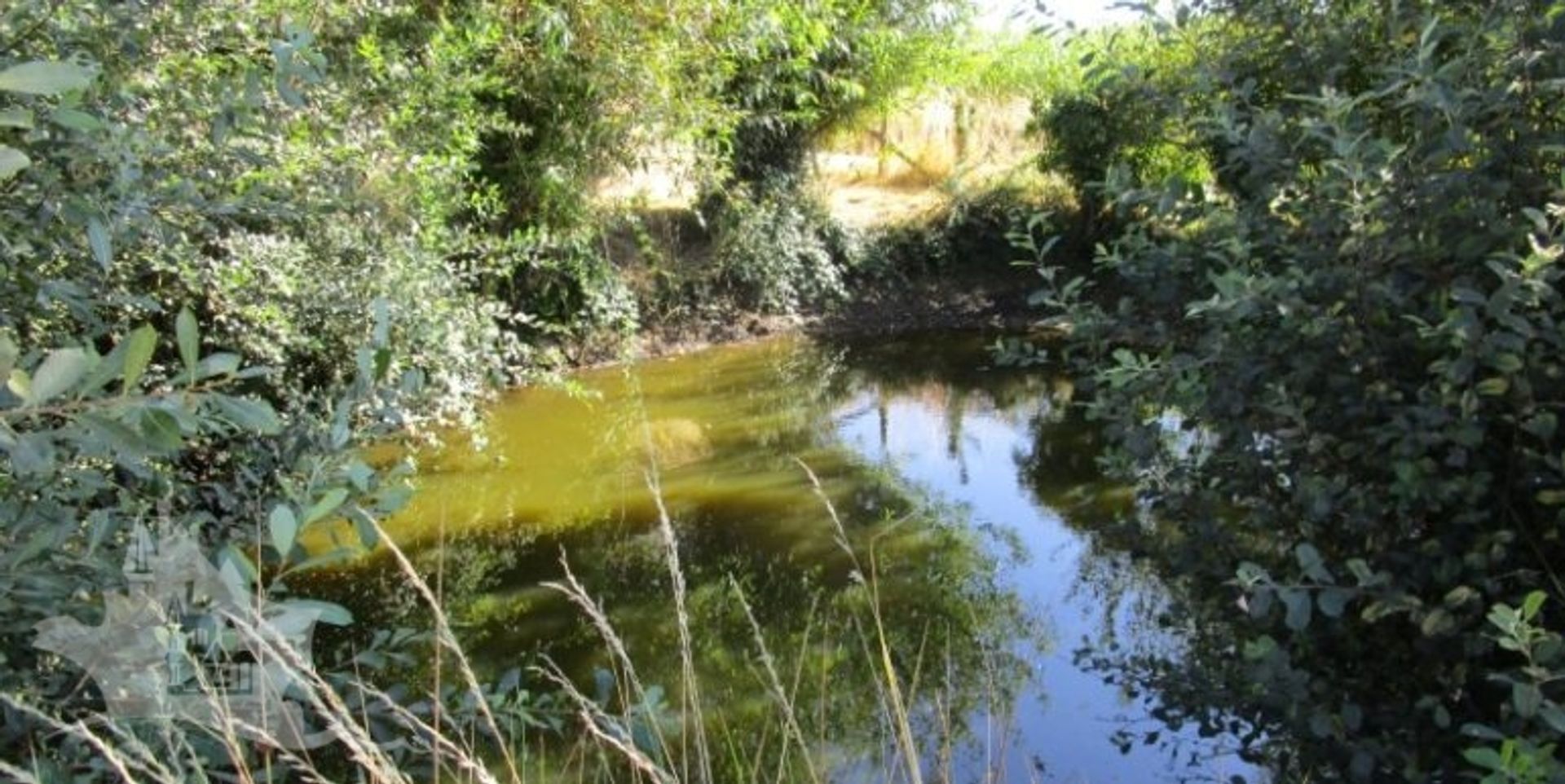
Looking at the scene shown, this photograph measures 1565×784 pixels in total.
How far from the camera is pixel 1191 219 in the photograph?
2303 mm

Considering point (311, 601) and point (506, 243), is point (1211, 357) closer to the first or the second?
point (311, 601)

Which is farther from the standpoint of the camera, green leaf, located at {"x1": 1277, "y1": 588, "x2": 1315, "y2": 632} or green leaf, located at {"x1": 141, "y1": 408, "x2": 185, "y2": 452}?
green leaf, located at {"x1": 1277, "y1": 588, "x2": 1315, "y2": 632}

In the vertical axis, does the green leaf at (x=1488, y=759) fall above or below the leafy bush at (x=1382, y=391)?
below

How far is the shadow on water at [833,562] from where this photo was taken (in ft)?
12.4

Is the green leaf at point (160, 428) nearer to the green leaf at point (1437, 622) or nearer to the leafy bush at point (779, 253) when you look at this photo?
the green leaf at point (1437, 622)

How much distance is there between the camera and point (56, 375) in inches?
42.1

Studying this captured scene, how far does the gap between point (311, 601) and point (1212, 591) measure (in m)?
1.67

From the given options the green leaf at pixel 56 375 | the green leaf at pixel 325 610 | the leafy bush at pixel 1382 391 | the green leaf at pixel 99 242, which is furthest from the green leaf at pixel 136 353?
the leafy bush at pixel 1382 391

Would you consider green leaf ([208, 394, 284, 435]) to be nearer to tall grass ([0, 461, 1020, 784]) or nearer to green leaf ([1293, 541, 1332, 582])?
tall grass ([0, 461, 1020, 784])

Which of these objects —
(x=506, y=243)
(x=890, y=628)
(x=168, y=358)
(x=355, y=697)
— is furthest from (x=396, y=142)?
(x=355, y=697)

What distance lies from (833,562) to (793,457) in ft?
6.99

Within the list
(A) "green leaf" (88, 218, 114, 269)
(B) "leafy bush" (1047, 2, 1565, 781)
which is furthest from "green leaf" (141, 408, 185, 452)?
(B) "leafy bush" (1047, 2, 1565, 781)

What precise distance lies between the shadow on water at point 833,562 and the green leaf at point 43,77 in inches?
48.5

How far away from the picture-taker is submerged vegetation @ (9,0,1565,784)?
1.46 m
